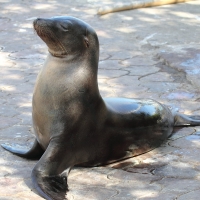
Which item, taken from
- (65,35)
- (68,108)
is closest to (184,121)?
(68,108)

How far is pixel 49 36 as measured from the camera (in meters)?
4.20

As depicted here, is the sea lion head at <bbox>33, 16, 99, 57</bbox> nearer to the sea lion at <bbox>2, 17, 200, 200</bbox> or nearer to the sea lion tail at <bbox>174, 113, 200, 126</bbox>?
the sea lion at <bbox>2, 17, 200, 200</bbox>

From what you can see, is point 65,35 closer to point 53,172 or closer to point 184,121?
point 53,172

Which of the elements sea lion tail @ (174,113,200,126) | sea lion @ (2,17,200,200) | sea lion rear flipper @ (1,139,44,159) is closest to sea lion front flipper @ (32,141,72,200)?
sea lion @ (2,17,200,200)

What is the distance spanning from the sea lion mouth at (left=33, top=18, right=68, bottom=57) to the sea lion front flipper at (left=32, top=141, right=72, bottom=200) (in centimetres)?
59

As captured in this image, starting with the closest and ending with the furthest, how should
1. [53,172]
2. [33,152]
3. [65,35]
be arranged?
1. [53,172]
2. [65,35]
3. [33,152]

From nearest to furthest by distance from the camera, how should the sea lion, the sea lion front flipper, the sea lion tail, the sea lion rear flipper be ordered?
the sea lion front flipper, the sea lion, the sea lion rear flipper, the sea lion tail

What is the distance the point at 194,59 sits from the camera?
7160mm

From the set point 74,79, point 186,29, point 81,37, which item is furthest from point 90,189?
Result: point 186,29

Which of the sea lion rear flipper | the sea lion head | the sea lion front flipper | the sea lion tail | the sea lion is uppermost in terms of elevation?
the sea lion head

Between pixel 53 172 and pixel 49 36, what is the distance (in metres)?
0.86

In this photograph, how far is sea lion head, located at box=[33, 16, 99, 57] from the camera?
4.19m

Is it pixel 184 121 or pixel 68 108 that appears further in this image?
pixel 184 121

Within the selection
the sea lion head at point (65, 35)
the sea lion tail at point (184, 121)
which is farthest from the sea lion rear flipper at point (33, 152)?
the sea lion tail at point (184, 121)
